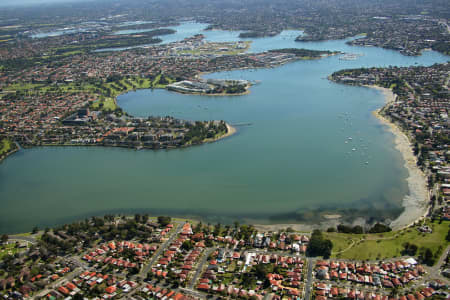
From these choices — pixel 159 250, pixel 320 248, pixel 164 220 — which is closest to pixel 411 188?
pixel 320 248

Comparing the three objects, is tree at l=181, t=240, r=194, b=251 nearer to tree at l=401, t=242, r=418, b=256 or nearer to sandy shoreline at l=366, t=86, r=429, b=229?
tree at l=401, t=242, r=418, b=256

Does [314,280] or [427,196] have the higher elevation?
[427,196]

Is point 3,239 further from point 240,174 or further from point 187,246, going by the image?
point 240,174

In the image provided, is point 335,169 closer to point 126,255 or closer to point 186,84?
point 126,255

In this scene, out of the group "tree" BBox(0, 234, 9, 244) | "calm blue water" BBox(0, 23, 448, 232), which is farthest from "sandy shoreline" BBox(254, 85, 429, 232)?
"tree" BBox(0, 234, 9, 244)

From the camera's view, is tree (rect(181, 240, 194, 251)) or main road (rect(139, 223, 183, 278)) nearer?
main road (rect(139, 223, 183, 278))

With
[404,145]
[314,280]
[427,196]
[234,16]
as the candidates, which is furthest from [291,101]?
[234,16]

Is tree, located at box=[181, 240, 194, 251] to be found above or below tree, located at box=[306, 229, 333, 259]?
below
